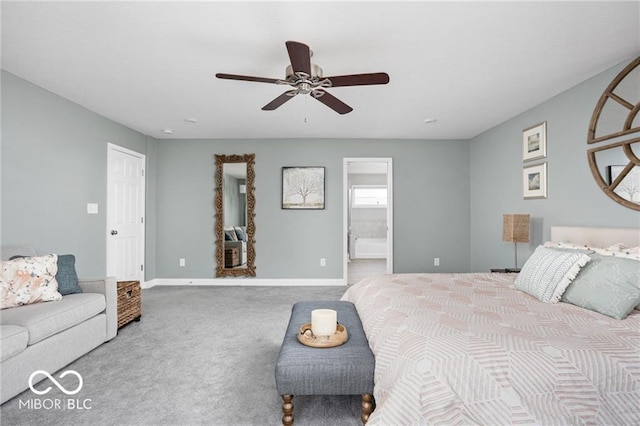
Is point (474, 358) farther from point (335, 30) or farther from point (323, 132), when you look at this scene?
point (323, 132)

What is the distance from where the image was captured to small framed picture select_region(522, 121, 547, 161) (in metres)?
3.32

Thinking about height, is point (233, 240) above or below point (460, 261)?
above

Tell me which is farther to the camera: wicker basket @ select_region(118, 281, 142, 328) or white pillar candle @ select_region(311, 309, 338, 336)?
wicker basket @ select_region(118, 281, 142, 328)

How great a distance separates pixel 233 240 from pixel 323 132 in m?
2.31

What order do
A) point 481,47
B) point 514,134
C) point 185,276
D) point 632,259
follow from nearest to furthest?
point 632,259 < point 481,47 < point 514,134 < point 185,276

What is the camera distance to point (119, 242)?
4.24m

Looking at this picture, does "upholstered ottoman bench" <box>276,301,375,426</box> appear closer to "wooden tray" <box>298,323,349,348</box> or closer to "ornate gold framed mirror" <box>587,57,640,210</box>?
"wooden tray" <box>298,323,349,348</box>

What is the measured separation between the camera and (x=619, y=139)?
97.3 inches

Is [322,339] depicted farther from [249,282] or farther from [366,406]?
[249,282]

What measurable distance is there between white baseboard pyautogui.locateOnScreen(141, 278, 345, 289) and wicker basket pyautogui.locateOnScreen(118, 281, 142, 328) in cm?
174

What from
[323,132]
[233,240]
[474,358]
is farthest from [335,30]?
[233,240]

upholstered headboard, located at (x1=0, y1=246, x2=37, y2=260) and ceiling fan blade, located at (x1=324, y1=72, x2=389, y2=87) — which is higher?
ceiling fan blade, located at (x1=324, y1=72, x2=389, y2=87)

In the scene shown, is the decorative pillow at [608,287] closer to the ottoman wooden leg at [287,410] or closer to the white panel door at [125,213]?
the ottoman wooden leg at [287,410]

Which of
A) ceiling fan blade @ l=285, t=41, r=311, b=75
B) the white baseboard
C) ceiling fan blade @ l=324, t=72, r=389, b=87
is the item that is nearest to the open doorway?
the white baseboard
